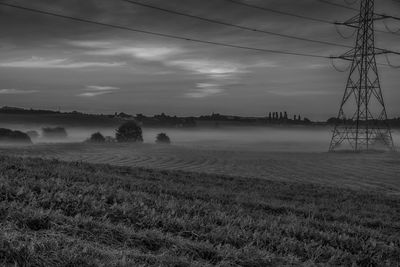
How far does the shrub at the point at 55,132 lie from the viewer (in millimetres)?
102200

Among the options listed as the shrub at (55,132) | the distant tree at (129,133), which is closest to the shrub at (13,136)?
the distant tree at (129,133)

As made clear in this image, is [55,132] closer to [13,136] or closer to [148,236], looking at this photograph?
[13,136]

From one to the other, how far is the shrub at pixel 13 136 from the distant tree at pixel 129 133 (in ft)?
49.2

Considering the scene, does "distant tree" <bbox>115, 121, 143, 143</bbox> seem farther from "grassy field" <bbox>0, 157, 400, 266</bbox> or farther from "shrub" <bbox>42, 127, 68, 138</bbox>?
"grassy field" <bbox>0, 157, 400, 266</bbox>

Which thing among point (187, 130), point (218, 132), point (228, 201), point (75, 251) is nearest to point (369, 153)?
point (228, 201)

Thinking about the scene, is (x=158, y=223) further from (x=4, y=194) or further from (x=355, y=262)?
(x=355, y=262)

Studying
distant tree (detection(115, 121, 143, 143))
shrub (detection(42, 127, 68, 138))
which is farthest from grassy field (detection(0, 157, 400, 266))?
shrub (detection(42, 127, 68, 138))

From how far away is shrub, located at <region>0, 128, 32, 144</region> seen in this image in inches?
3076

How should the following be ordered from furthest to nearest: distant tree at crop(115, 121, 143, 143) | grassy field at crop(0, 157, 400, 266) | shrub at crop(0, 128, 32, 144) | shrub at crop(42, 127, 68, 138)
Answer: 1. shrub at crop(42, 127, 68, 138)
2. distant tree at crop(115, 121, 143, 143)
3. shrub at crop(0, 128, 32, 144)
4. grassy field at crop(0, 157, 400, 266)

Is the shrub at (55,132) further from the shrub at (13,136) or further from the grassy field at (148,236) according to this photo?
the grassy field at (148,236)

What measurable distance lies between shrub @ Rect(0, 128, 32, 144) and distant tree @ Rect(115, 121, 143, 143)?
15.0 m

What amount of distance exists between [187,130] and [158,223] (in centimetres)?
14521

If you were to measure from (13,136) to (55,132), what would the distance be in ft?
80.2

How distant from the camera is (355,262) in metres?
7.53
